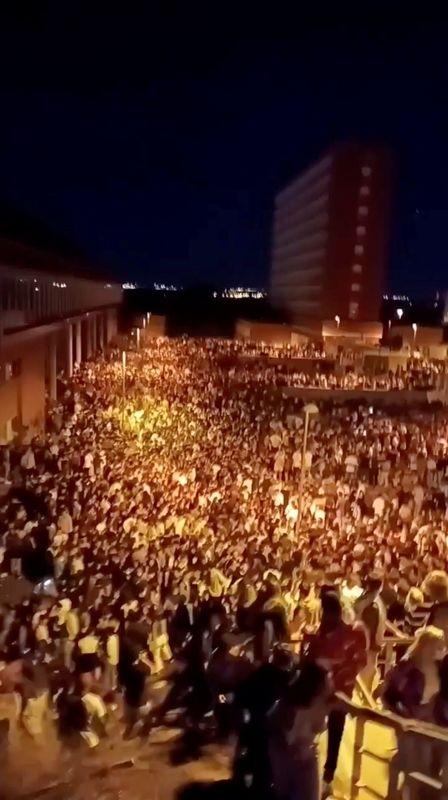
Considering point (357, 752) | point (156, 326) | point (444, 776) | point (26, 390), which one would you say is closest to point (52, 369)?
point (26, 390)

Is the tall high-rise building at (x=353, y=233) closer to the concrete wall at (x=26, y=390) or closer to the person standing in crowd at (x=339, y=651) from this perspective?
the concrete wall at (x=26, y=390)

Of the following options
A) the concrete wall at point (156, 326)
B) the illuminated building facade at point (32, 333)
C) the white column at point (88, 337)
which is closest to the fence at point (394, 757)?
the illuminated building facade at point (32, 333)

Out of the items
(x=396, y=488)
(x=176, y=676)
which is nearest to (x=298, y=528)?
(x=396, y=488)

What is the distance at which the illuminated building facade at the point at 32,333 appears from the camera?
16312 millimetres

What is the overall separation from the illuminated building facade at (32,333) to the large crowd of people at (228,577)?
7.22ft

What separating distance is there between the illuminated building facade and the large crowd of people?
7.22 feet

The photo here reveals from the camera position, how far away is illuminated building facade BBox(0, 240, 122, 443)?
16312mm

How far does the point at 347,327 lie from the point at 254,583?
46455mm

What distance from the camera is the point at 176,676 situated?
213 inches

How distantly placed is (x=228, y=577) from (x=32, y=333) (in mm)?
12064

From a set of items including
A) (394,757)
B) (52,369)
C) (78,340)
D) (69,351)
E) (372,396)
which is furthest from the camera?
(78,340)

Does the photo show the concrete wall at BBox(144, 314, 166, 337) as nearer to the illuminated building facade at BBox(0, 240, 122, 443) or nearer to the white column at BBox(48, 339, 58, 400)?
the illuminated building facade at BBox(0, 240, 122, 443)

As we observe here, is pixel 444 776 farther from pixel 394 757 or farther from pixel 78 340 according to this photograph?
pixel 78 340

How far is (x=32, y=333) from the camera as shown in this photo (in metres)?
18.3
